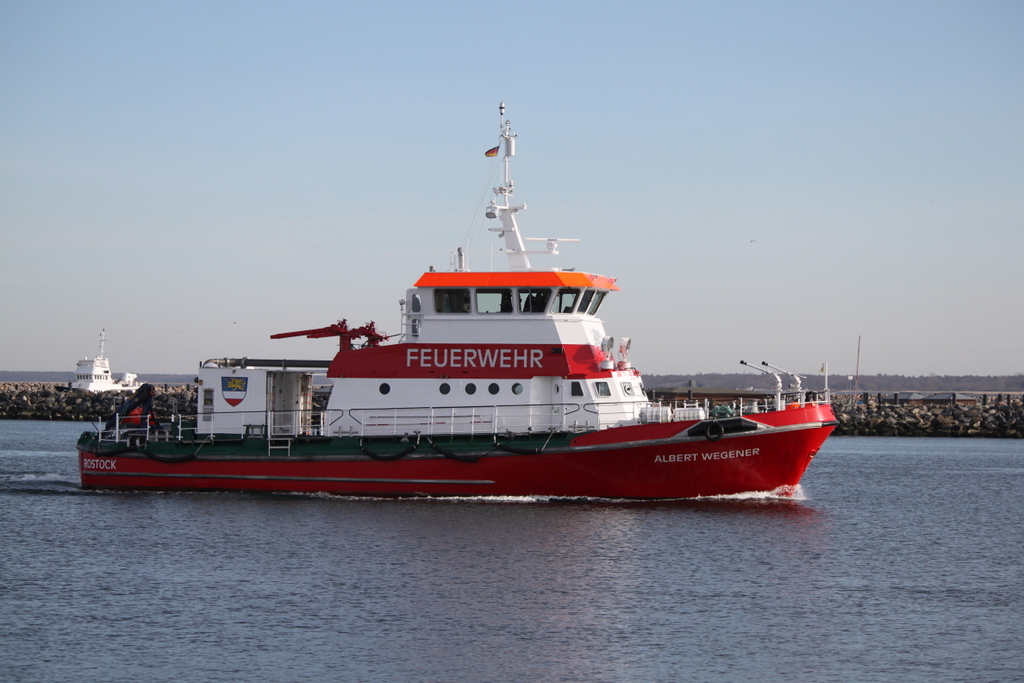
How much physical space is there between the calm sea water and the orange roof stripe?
416cm

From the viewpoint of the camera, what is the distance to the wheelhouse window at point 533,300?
20.7 meters

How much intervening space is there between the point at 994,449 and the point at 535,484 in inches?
1164

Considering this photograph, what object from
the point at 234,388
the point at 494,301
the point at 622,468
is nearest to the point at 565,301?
the point at 494,301

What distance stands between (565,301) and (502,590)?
301 inches

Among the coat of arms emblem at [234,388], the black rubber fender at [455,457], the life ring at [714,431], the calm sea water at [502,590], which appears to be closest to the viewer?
the calm sea water at [502,590]

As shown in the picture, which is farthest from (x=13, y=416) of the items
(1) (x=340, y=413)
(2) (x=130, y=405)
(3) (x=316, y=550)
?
(3) (x=316, y=550)

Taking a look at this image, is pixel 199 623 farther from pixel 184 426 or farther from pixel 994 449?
pixel 994 449

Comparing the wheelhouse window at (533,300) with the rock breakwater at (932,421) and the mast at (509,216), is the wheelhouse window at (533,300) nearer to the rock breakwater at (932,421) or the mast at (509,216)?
the mast at (509,216)

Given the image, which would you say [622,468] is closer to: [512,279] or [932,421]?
[512,279]

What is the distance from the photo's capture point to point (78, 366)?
7906 cm

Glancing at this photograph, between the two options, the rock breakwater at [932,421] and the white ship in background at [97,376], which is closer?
the rock breakwater at [932,421]

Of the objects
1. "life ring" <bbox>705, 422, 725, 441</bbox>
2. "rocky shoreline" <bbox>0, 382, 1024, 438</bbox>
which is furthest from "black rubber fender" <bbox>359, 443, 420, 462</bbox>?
"rocky shoreline" <bbox>0, 382, 1024, 438</bbox>

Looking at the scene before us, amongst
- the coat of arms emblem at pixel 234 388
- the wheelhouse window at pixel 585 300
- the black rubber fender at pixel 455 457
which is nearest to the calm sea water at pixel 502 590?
the black rubber fender at pixel 455 457

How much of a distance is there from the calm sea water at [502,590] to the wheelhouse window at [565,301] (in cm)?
375
